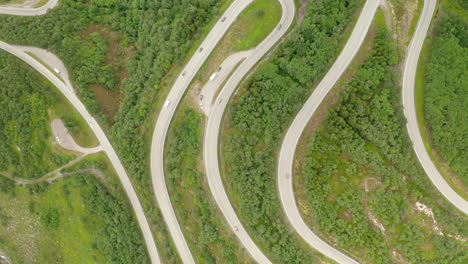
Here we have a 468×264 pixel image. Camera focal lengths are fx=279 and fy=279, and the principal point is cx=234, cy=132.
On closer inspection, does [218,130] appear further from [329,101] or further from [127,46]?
[127,46]

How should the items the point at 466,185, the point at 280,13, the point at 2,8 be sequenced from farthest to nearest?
the point at 2,8
the point at 280,13
the point at 466,185

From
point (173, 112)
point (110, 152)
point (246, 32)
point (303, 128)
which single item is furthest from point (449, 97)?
point (110, 152)

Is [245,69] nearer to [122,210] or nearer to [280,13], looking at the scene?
[280,13]

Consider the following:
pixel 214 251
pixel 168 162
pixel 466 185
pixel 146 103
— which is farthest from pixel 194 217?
pixel 466 185

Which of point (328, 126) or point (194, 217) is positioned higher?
point (328, 126)

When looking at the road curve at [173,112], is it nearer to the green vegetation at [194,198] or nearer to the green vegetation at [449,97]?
the green vegetation at [194,198]

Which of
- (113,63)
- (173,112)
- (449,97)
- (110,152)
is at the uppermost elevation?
(449,97)

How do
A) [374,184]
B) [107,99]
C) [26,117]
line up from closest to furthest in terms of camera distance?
[374,184] < [26,117] < [107,99]

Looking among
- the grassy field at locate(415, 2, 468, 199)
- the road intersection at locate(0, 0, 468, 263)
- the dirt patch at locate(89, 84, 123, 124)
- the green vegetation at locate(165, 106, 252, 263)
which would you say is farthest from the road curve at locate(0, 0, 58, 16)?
the grassy field at locate(415, 2, 468, 199)
